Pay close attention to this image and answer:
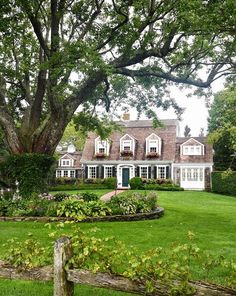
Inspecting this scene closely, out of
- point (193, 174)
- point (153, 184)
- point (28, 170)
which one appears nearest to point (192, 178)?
point (193, 174)

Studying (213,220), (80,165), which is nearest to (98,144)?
(80,165)

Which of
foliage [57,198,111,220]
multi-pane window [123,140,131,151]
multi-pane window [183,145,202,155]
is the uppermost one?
multi-pane window [123,140,131,151]

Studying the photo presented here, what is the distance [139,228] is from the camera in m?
12.7

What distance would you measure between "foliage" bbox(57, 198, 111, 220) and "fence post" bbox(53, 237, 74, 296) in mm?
9985

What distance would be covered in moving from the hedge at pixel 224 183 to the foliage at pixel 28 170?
70.9 ft

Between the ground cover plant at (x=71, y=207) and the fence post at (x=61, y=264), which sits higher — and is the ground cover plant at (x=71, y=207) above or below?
below

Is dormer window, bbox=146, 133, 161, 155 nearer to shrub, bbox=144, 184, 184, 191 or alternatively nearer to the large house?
the large house

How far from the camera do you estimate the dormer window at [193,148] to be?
41444 millimetres

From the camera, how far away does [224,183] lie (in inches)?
1438

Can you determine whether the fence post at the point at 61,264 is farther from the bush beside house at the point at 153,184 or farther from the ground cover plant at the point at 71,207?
the bush beside house at the point at 153,184

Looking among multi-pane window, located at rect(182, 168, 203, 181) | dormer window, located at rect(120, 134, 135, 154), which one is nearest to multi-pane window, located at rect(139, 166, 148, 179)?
dormer window, located at rect(120, 134, 135, 154)

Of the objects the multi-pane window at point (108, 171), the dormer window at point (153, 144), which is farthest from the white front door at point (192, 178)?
the multi-pane window at point (108, 171)

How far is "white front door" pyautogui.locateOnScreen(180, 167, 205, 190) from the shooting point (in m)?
40.3

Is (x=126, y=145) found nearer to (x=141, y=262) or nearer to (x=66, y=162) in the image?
(x=66, y=162)
